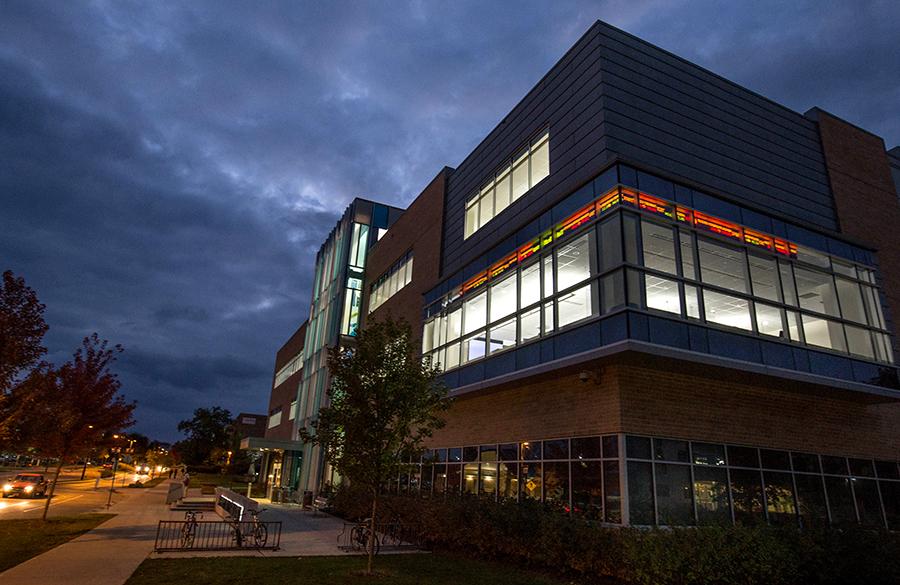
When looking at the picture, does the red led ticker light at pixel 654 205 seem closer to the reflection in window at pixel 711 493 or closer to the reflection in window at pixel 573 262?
the reflection in window at pixel 573 262

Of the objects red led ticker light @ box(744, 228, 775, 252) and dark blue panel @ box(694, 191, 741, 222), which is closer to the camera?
dark blue panel @ box(694, 191, 741, 222)

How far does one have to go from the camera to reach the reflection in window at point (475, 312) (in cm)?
2053

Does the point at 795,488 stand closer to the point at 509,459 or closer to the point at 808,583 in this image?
the point at 808,583

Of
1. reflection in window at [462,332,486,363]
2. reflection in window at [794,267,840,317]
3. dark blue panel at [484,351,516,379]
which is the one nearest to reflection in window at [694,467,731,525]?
dark blue panel at [484,351,516,379]

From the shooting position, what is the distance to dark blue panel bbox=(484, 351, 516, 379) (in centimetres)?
1762

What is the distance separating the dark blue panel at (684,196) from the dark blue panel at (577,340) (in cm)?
454

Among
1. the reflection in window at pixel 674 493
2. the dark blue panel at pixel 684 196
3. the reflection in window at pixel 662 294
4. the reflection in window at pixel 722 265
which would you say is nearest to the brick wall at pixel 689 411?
the reflection in window at pixel 674 493

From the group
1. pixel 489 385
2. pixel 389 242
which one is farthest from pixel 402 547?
pixel 389 242

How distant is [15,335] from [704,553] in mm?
18619

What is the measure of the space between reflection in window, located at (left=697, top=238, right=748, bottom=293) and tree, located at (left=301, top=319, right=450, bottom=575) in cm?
812

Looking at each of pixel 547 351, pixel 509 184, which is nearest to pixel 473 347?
pixel 547 351

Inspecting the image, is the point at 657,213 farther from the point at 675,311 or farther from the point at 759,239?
the point at 759,239

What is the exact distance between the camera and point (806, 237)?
1764 cm

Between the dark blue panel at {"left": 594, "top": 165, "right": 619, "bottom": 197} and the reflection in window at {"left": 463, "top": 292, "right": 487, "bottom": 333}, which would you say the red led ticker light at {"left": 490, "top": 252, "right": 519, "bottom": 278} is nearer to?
the reflection in window at {"left": 463, "top": 292, "right": 487, "bottom": 333}
